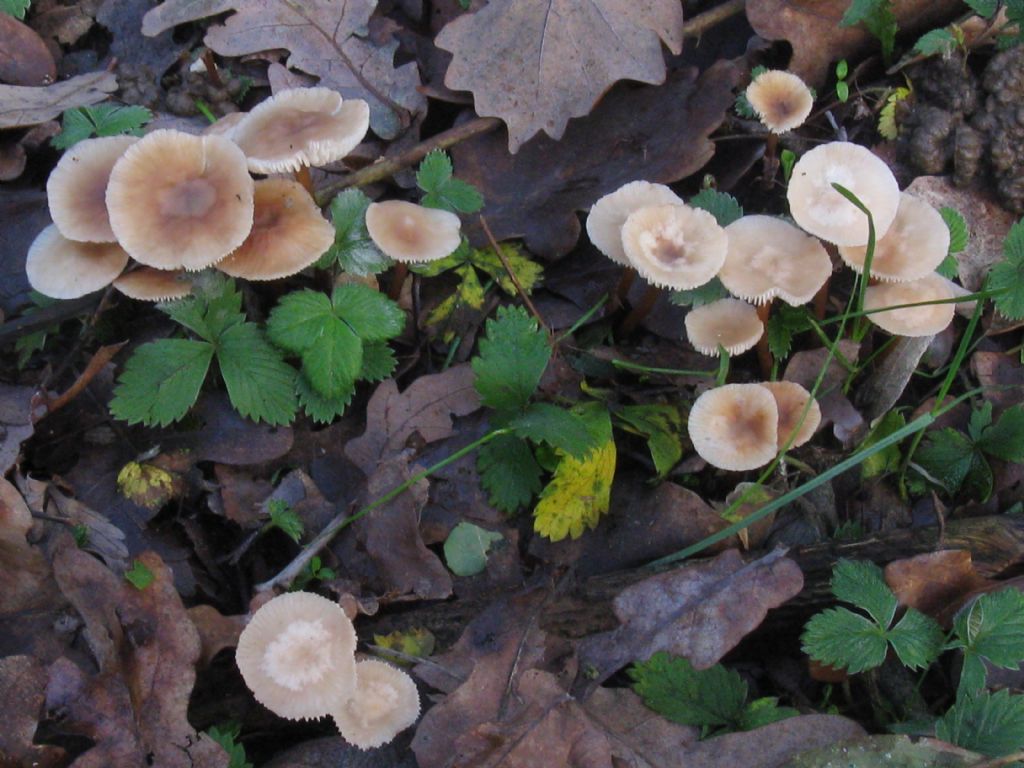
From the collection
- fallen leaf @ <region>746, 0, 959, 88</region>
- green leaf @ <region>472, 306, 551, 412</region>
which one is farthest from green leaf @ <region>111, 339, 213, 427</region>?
fallen leaf @ <region>746, 0, 959, 88</region>

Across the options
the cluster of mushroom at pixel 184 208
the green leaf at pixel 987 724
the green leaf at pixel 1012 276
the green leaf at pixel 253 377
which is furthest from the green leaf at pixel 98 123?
the green leaf at pixel 987 724

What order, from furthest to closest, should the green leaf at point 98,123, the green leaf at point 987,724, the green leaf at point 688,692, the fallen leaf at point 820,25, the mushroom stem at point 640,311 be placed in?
1. the fallen leaf at point 820,25
2. the green leaf at point 98,123
3. the mushroom stem at point 640,311
4. the green leaf at point 688,692
5. the green leaf at point 987,724

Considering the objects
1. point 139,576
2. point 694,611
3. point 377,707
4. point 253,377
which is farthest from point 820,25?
point 139,576

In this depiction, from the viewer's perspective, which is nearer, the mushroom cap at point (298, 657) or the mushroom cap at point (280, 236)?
the mushroom cap at point (298, 657)

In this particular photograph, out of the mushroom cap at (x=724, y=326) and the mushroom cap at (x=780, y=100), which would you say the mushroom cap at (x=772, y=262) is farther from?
the mushroom cap at (x=780, y=100)

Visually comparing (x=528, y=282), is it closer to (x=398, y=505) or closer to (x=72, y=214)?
(x=398, y=505)

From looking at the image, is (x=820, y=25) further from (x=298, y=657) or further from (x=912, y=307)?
(x=298, y=657)

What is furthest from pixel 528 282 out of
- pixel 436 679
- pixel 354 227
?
pixel 436 679
